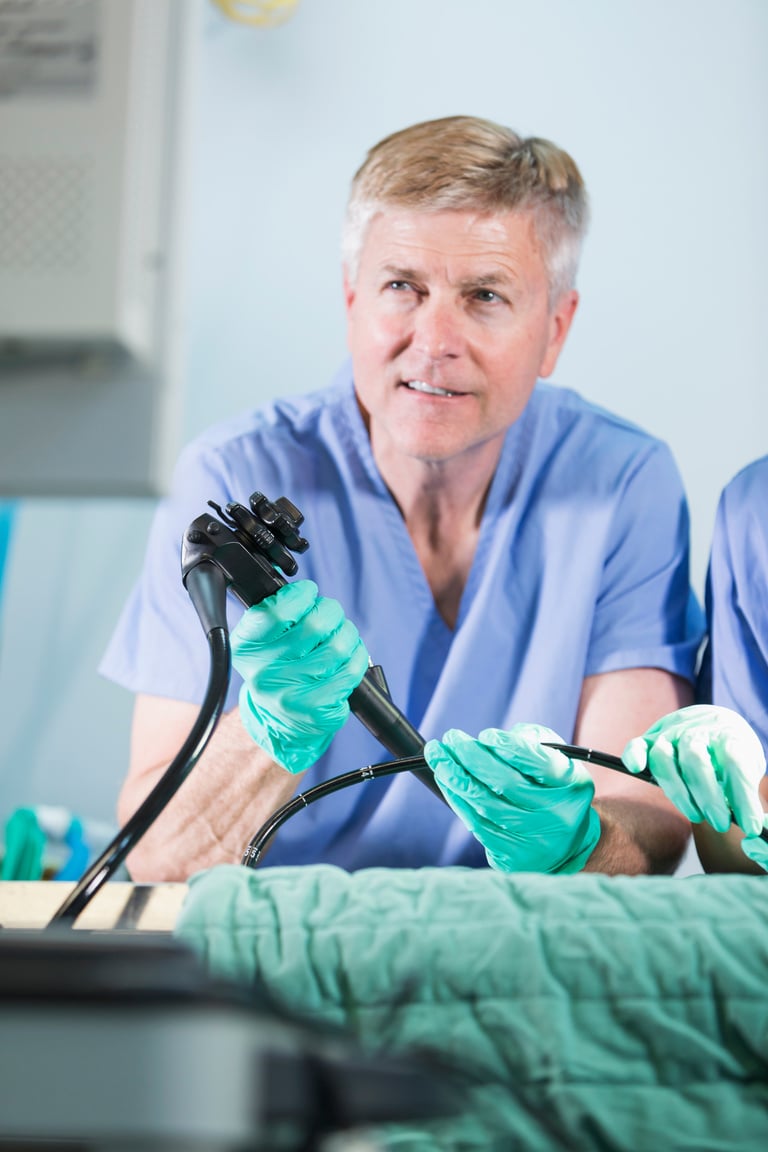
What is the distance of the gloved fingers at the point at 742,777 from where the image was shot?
0.86m

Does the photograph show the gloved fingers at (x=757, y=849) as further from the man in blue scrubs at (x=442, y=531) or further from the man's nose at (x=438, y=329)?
the man's nose at (x=438, y=329)

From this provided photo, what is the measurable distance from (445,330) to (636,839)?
0.67 m

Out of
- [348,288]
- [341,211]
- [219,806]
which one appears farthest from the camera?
[341,211]

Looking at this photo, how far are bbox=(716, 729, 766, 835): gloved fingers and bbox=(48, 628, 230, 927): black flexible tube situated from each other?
0.47 m

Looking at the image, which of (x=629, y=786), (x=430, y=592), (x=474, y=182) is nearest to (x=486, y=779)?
(x=629, y=786)

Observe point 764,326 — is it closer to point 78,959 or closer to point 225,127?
point 225,127

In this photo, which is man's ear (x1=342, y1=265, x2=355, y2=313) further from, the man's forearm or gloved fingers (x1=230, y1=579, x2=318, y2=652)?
the man's forearm

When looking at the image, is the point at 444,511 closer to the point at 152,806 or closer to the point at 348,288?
the point at 348,288

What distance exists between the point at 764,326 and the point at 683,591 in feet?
1.65

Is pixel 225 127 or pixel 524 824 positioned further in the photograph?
pixel 225 127

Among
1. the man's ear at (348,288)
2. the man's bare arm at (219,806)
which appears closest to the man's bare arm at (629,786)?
the man's bare arm at (219,806)

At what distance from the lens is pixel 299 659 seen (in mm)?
943

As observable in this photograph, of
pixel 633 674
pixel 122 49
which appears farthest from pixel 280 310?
pixel 122 49

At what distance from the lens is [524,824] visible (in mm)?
917
